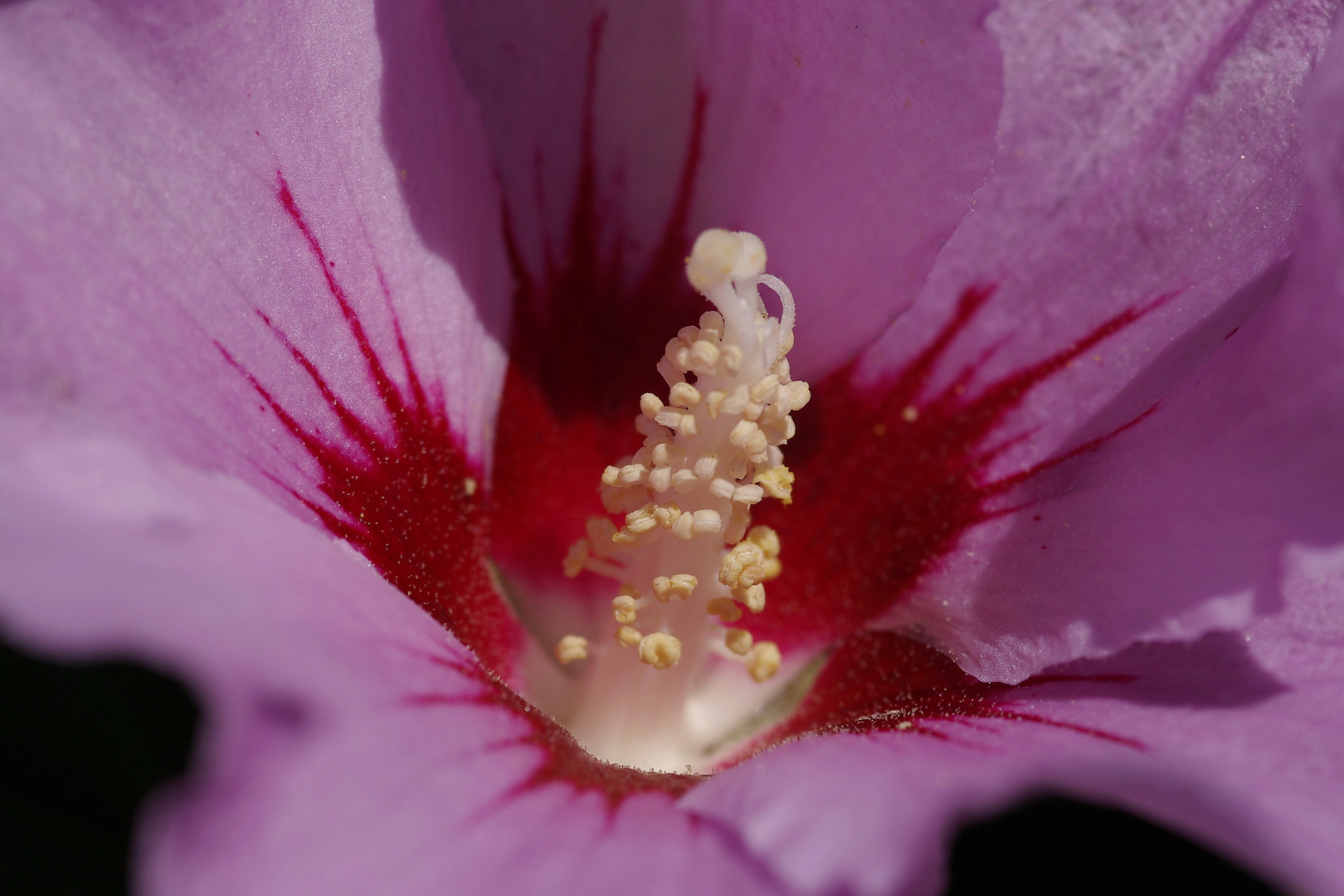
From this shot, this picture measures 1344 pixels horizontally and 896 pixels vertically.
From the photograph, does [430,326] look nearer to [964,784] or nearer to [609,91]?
[609,91]

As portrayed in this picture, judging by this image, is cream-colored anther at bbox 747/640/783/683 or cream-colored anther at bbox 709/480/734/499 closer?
cream-colored anther at bbox 709/480/734/499

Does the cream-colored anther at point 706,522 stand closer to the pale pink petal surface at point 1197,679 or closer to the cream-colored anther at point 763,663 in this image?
the cream-colored anther at point 763,663

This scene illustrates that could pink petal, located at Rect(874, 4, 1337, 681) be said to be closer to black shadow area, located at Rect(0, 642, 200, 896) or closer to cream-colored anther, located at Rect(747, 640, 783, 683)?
cream-colored anther, located at Rect(747, 640, 783, 683)

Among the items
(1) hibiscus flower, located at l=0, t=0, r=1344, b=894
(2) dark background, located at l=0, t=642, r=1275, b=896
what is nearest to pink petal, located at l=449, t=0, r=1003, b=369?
(1) hibiscus flower, located at l=0, t=0, r=1344, b=894

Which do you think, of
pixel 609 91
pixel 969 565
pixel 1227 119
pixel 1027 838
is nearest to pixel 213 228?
pixel 609 91

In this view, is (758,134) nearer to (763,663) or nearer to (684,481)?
(684,481)

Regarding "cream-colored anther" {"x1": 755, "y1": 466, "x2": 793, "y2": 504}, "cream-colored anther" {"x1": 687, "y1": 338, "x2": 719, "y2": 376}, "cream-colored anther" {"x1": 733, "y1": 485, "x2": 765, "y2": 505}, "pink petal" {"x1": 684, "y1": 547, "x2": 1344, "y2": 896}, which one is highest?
"cream-colored anther" {"x1": 687, "y1": 338, "x2": 719, "y2": 376}

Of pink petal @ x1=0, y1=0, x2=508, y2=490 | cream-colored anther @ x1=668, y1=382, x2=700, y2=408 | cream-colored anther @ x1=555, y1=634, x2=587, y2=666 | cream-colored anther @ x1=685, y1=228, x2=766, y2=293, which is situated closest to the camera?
pink petal @ x1=0, y1=0, x2=508, y2=490
